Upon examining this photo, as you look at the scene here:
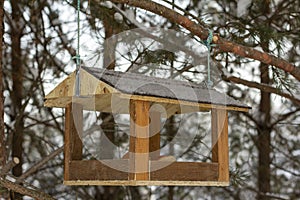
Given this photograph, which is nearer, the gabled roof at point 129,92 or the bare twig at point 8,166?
the gabled roof at point 129,92

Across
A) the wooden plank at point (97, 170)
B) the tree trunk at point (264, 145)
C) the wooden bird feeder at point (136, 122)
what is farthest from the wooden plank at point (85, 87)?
the tree trunk at point (264, 145)

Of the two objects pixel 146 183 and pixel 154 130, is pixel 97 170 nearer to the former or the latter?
pixel 146 183

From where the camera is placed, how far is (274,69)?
202 centimetres

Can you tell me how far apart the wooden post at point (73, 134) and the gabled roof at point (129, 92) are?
30 millimetres

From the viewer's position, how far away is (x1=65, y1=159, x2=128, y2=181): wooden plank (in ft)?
4.63

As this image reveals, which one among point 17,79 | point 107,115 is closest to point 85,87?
point 107,115

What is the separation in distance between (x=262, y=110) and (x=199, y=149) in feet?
1.40

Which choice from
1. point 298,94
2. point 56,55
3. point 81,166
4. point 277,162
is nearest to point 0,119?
point 81,166

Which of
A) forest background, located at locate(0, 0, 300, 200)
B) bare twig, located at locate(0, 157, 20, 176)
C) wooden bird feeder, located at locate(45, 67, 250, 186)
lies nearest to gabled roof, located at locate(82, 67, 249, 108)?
wooden bird feeder, located at locate(45, 67, 250, 186)

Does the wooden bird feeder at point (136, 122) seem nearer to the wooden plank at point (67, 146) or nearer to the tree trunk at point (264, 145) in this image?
the wooden plank at point (67, 146)

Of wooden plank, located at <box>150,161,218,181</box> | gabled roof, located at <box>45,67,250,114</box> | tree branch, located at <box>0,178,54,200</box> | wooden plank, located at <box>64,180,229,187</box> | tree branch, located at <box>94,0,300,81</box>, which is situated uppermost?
tree branch, located at <box>94,0,300,81</box>

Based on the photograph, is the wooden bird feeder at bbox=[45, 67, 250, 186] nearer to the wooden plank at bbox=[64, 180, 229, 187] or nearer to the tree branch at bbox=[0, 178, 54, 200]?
the wooden plank at bbox=[64, 180, 229, 187]

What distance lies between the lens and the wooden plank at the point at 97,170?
141 centimetres

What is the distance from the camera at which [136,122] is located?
4.61ft
